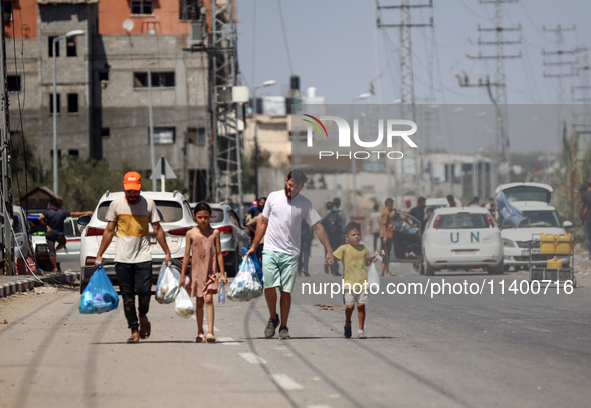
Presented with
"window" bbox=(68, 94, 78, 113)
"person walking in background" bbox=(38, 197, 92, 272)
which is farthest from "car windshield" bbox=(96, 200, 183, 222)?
"window" bbox=(68, 94, 78, 113)

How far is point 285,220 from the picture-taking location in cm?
1079

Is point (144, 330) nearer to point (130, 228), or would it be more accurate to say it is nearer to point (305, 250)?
point (130, 228)

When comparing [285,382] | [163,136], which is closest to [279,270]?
[285,382]

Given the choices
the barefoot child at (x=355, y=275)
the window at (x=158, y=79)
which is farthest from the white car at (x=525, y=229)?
the window at (x=158, y=79)

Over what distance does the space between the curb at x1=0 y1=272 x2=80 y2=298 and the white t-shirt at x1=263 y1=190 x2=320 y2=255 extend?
743cm

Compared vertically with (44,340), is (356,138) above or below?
above

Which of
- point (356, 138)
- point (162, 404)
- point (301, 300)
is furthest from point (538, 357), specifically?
point (356, 138)

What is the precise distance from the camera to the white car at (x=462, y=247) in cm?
2341

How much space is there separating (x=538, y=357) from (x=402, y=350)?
4.16ft

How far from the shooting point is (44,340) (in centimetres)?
1051

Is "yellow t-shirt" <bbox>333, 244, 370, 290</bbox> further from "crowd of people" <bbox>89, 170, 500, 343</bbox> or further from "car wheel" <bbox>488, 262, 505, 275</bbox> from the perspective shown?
"car wheel" <bbox>488, 262, 505, 275</bbox>

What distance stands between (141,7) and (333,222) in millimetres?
46951

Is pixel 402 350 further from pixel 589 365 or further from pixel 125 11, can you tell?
pixel 125 11

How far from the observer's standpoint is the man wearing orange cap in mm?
10469
